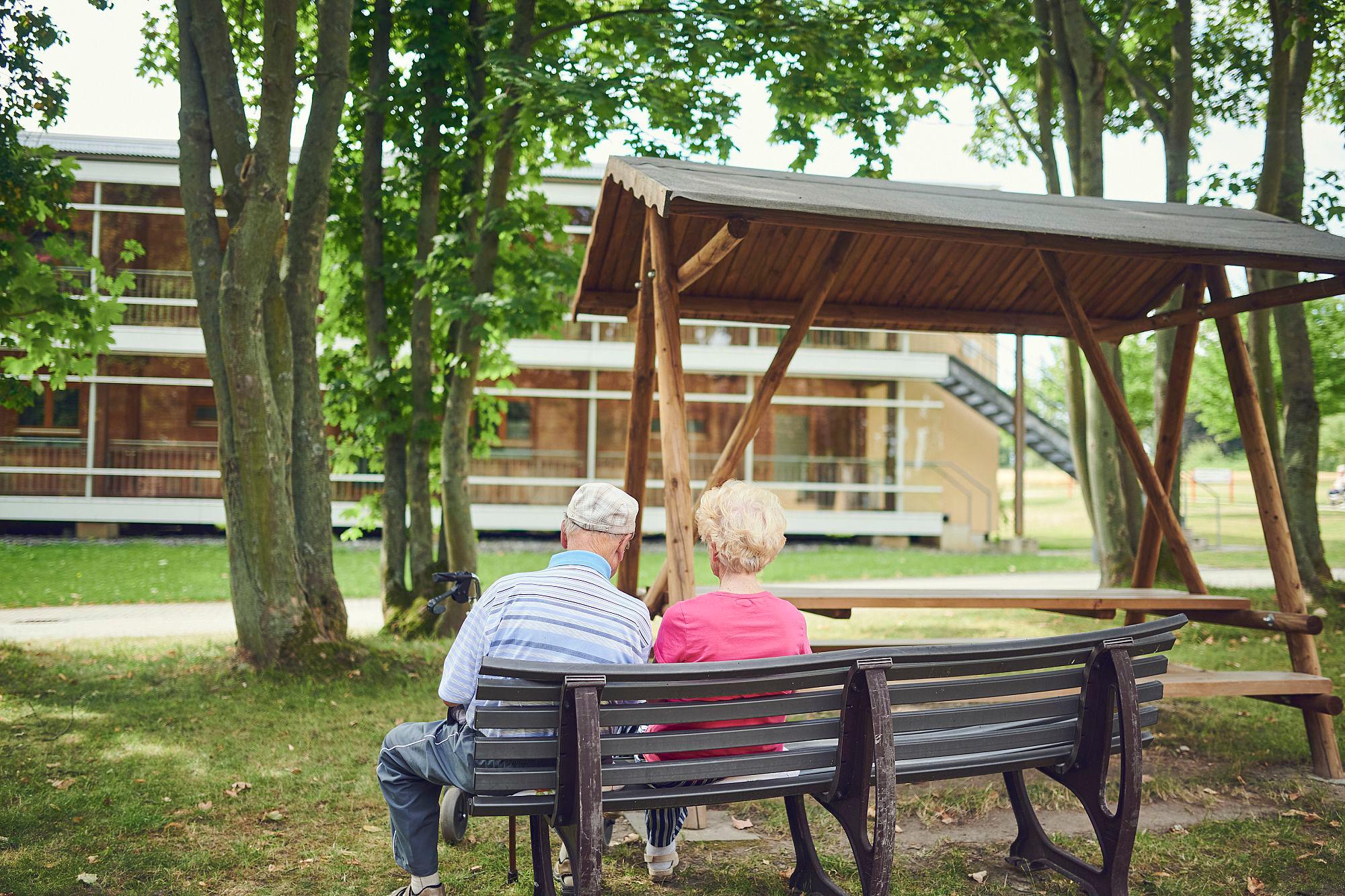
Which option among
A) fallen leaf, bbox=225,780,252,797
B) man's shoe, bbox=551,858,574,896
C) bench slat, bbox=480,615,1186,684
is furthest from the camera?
fallen leaf, bbox=225,780,252,797

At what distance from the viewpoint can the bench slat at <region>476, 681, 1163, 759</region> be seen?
9.57 feet

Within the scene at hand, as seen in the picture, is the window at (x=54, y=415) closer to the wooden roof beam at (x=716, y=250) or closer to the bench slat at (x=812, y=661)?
the wooden roof beam at (x=716, y=250)

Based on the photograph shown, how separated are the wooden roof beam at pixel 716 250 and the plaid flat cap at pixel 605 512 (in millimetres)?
1545

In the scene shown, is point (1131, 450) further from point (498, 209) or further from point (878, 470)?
point (878, 470)

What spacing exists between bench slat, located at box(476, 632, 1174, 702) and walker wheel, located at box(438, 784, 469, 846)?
2.06 ft

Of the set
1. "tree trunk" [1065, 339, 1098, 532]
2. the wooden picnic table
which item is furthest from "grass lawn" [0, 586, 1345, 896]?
"tree trunk" [1065, 339, 1098, 532]

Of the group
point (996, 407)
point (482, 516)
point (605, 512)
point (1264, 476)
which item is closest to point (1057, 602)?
point (1264, 476)

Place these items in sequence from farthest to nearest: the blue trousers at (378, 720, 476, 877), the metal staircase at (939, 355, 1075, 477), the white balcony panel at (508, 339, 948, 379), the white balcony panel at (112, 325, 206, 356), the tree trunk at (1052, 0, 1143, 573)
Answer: the metal staircase at (939, 355, 1075, 477)
the white balcony panel at (508, 339, 948, 379)
the white balcony panel at (112, 325, 206, 356)
the tree trunk at (1052, 0, 1143, 573)
the blue trousers at (378, 720, 476, 877)

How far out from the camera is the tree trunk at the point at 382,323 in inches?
400

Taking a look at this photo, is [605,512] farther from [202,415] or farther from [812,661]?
[202,415]

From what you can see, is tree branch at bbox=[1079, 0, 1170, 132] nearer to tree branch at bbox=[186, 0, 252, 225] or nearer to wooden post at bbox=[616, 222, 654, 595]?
wooden post at bbox=[616, 222, 654, 595]

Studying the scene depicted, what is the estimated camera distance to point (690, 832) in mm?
4461

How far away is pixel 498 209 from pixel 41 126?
154 inches

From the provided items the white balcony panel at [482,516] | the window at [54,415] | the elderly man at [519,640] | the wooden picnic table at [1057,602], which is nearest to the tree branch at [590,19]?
the wooden picnic table at [1057,602]
